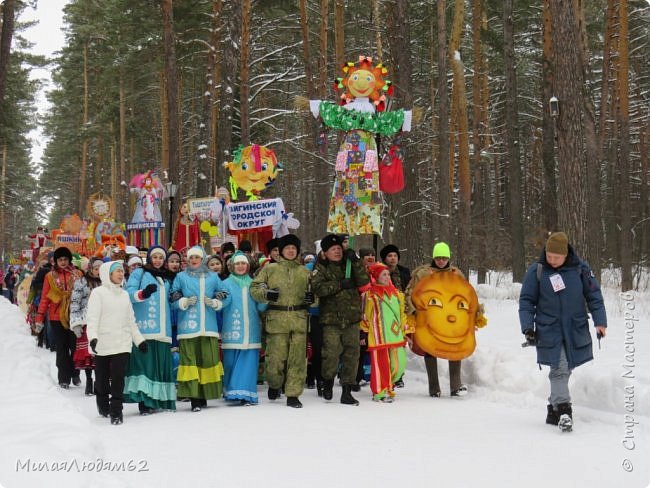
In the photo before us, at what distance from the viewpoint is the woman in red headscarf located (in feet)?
25.9

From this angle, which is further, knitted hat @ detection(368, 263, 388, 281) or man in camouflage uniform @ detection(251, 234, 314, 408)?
knitted hat @ detection(368, 263, 388, 281)

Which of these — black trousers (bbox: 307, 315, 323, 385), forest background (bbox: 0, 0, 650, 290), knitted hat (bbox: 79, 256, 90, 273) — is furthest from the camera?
forest background (bbox: 0, 0, 650, 290)

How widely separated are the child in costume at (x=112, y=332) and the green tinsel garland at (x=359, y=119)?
16.5ft

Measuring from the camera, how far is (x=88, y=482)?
4.37m

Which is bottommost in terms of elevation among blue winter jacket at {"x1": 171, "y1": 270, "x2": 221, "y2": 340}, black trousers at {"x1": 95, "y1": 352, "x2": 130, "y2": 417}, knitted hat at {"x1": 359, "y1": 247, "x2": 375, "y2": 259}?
black trousers at {"x1": 95, "y1": 352, "x2": 130, "y2": 417}

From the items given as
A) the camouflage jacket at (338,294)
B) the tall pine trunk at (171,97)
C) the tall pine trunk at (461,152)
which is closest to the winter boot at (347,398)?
the camouflage jacket at (338,294)

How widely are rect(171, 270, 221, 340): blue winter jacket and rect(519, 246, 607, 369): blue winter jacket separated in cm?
342

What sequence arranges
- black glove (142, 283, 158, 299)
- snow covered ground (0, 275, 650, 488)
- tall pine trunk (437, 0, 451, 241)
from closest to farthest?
1. snow covered ground (0, 275, 650, 488)
2. black glove (142, 283, 158, 299)
3. tall pine trunk (437, 0, 451, 241)

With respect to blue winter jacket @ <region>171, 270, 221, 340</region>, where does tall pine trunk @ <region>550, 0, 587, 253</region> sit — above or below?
above

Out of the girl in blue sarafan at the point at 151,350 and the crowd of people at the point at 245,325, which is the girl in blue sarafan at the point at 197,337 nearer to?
the crowd of people at the point at 245,325

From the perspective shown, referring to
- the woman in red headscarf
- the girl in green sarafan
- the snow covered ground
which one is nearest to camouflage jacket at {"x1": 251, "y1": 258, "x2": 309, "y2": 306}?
the woman in red headscarf

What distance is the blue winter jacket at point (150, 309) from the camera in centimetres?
735

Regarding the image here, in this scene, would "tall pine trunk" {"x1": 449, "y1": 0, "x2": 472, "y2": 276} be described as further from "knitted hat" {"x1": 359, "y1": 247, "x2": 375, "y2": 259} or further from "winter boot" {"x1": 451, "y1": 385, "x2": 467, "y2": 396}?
"winter boot" {"x1": 451, "y1": 385, "x2": 467, "y2": 396}

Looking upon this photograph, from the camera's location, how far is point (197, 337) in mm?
7586
